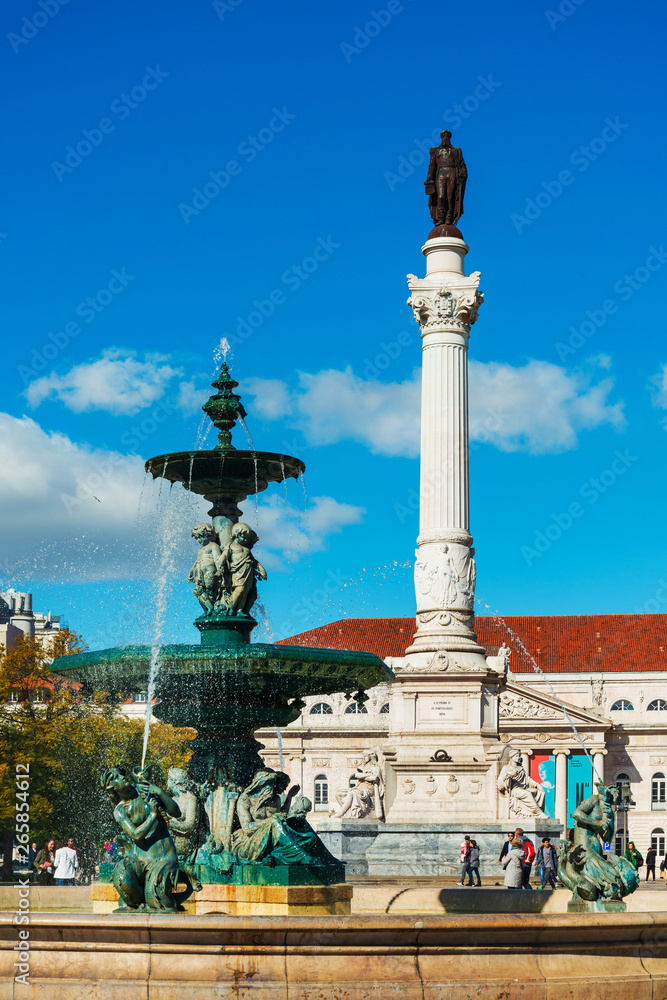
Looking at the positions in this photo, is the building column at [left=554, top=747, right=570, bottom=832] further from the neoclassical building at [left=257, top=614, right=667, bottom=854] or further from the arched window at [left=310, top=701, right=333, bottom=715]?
the arched window at [left=310, top=701, right=333, bottom=715]

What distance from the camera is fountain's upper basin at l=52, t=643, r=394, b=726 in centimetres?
1138

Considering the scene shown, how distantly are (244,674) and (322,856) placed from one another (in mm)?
1735

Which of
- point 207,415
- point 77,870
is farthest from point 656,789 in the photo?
point 207,415

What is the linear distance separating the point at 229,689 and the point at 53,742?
2736 cm

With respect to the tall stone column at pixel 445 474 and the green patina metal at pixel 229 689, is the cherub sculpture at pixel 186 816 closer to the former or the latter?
the green patina metal at pixel 229 689

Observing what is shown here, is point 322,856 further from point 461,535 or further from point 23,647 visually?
point 23,647

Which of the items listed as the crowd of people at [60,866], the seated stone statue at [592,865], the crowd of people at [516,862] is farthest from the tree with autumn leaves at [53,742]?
the seated stone statue at [592,865]

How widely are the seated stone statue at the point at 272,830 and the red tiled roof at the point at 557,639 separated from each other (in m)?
66.5

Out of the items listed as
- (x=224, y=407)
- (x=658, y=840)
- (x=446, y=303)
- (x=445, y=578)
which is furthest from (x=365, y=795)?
(x=658, y=840)

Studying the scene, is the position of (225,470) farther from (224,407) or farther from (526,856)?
(526,856)

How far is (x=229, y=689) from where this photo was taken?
11891 millimetres

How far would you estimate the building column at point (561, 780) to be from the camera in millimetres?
72750

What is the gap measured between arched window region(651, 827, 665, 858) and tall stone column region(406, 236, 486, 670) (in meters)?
43.1

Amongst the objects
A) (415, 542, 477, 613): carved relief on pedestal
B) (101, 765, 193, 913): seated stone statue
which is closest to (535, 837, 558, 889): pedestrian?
(415, 542, 477, 613): carved relief on pedestal
